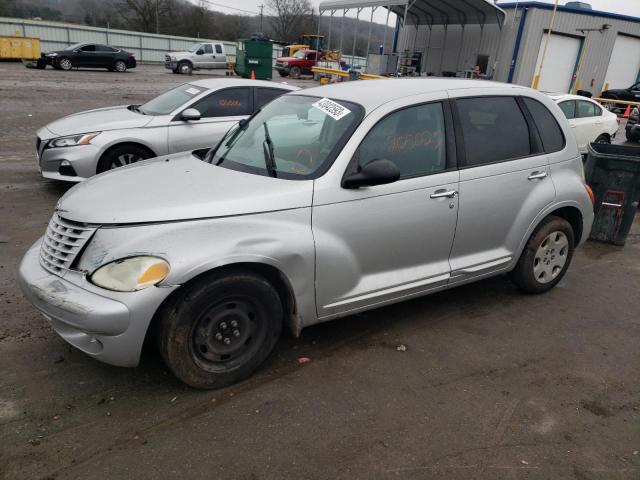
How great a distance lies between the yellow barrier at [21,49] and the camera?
30406 millimetres

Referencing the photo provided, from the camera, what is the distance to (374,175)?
3.30 m

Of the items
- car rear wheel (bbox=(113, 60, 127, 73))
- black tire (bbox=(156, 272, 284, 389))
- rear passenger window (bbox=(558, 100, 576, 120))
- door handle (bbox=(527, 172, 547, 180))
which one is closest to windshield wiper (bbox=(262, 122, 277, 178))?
black tire (bbox=(156, 272, 284, 389))

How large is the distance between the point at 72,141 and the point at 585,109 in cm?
1078

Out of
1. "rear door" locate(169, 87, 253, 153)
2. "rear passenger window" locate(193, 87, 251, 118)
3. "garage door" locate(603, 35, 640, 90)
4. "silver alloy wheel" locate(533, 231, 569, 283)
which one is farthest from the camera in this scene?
"garage door" locate(603, 35, 640, 90)

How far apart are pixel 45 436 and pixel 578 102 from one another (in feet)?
40.1

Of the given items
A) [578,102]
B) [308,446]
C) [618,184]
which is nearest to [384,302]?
[308,446]

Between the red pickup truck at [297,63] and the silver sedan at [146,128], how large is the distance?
3065 centimetres

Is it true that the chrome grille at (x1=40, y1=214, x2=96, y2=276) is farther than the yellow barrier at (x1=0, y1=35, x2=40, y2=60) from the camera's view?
No

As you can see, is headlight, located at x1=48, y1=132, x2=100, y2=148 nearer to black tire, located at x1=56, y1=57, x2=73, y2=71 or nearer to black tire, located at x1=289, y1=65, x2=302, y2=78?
black tire, located at x1=56, y1=57, x2=73, y2=71

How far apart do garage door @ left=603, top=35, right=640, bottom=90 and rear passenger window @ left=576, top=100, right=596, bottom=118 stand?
68.0 feet

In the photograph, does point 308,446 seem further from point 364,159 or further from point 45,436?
point 364,159

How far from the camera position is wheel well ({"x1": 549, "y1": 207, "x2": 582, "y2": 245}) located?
4699 millimetres

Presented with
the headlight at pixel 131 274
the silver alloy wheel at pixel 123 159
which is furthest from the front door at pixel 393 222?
the silver alloy wheel at pixel 123 159

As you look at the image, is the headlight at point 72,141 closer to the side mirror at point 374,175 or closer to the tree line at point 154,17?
the side mirror at point 374,175
